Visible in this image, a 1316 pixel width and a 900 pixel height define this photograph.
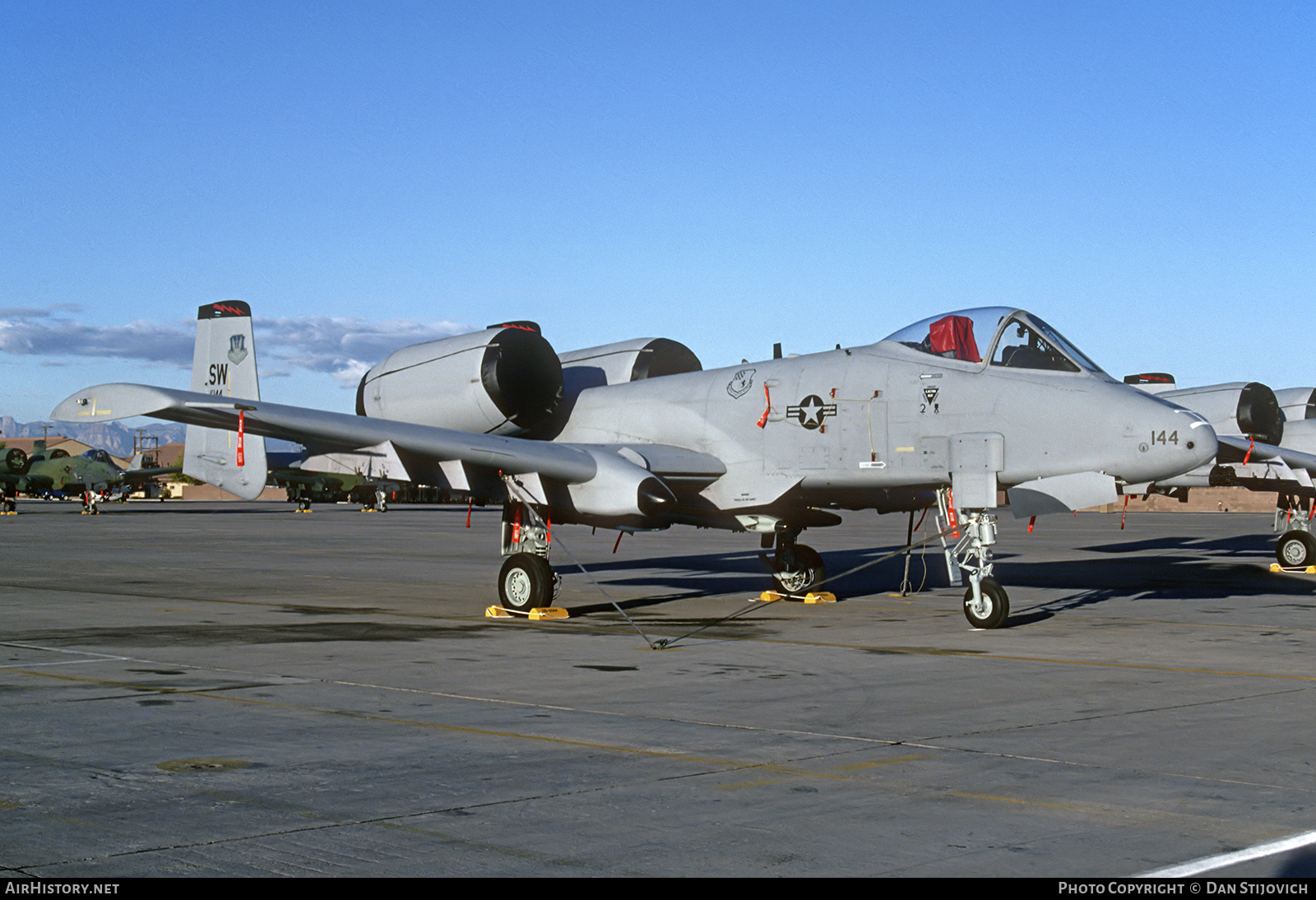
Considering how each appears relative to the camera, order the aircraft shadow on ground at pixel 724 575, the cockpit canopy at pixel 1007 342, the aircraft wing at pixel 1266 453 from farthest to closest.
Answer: the aircraft wing at pixel 1266 453 < the aircraft shadow on ground at pixel 724 575 < the cockpit canopy at pixel 1007 342

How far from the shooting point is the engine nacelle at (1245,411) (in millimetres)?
25969

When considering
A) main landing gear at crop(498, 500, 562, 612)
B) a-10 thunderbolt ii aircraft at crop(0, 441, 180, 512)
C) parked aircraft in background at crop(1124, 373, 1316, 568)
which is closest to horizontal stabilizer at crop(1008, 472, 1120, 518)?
main landing gear at crop(498, 500, 562, 612)

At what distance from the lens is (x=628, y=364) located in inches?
780

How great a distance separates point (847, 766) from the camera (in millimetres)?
6898

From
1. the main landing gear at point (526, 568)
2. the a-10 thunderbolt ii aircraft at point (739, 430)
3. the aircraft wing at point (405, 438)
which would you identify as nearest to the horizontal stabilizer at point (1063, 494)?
the a-10 thunderbolt ii aircraft at point (739, 430)

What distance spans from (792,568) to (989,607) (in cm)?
488

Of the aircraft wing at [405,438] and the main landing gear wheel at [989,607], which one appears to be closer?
the aircraft wing at [405,438]

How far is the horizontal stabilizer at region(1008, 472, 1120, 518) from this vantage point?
14.0 metres

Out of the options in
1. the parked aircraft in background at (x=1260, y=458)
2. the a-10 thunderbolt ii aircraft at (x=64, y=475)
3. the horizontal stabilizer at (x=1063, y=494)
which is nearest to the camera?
the horizontal stabilizer at (x=1063, y=494)

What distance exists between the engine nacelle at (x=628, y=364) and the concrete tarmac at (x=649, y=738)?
408 centimetres

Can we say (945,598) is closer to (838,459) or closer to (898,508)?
(898,508)

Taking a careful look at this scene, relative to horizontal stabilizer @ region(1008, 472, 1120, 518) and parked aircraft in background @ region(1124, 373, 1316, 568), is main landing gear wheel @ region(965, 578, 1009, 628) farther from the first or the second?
parked aircraft in background @ region(1124, 373, 1316, 568)

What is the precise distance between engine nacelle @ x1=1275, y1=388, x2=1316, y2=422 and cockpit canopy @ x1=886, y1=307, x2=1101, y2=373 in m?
18.7

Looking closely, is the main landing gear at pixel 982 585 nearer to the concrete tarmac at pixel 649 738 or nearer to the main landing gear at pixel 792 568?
the concrete tarmac at pixel 649 738
